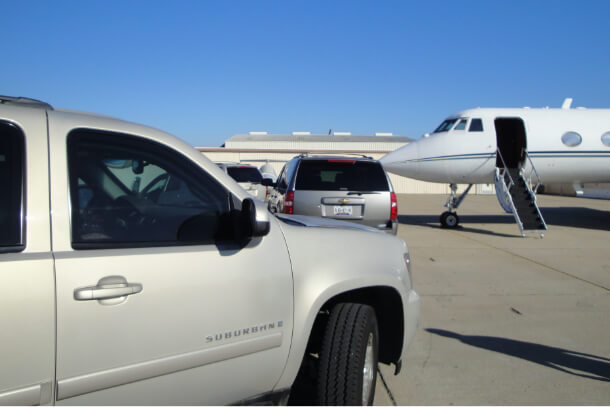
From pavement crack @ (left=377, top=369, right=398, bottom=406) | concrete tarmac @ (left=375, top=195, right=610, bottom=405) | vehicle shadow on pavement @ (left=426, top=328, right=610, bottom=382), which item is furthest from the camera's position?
vehicle shadow on pavement @ (left=426, top=328, right=610, bottom=382)

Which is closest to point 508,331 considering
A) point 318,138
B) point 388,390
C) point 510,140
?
point 388,390

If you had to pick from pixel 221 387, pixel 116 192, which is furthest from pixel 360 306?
pixel 116 192

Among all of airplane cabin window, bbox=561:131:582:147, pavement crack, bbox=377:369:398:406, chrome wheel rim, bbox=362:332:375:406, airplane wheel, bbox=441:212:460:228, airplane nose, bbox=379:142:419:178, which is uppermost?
airplane cabin window, bbox=561:131:582:147

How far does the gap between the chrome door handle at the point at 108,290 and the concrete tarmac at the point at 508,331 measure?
2107 millimetres

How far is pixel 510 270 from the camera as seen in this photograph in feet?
25.9

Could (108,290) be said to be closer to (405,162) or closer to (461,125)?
(405,162)

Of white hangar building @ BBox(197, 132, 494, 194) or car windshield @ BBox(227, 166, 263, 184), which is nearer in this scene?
car windshield @ BBox(227, 166, 263, 184)

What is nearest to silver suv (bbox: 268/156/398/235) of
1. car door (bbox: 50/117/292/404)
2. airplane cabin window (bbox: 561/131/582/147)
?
car door (bbox: 50/117/292/404)

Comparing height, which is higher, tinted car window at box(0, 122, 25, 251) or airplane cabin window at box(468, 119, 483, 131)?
airplane cabin window at box(468, 119, 483, 131)

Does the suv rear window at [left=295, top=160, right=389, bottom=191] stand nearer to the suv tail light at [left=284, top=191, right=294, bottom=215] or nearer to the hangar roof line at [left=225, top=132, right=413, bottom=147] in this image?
the suv tail light at [left=284, top=191, right=294, bottom=215]

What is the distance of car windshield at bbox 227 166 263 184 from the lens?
13.3m

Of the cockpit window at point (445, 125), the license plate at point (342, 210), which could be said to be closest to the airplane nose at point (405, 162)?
the cockpit window at point (445, 125)

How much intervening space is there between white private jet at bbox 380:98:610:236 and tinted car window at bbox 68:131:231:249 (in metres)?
12.0

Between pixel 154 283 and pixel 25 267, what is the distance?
1.67 feet
